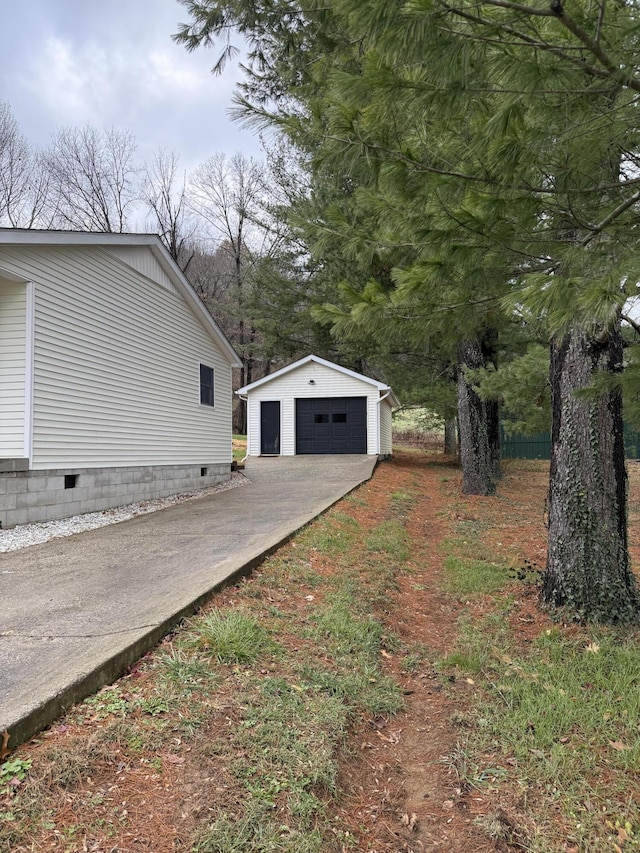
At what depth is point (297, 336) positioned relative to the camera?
72.5 ft

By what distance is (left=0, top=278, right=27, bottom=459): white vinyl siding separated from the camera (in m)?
6.73

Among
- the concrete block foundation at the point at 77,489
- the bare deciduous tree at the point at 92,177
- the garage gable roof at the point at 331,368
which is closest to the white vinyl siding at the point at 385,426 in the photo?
the garage gable roof at the point at 331,368

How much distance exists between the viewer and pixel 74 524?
22.8ft

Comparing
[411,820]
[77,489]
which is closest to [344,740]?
[411,820]

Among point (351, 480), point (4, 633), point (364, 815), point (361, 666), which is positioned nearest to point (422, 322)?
point (361, 666)

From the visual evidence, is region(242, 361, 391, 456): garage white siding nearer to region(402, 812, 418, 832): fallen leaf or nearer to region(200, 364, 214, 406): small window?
region(200, 364, 214, 406): small window

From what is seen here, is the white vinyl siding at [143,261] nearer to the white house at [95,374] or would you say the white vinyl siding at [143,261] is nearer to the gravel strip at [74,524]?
the white house at [95,374]

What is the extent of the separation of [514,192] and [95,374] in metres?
7.17

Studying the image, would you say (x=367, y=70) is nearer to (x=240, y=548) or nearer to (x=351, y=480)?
(x=240, y=548)

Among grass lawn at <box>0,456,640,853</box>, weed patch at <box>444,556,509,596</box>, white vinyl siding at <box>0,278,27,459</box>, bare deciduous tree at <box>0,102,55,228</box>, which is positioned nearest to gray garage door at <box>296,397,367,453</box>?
white vinyl siding at <box>0,278,27,459</box>

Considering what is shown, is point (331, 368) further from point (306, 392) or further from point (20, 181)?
point (20, 181)

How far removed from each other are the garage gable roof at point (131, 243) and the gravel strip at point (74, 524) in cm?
357

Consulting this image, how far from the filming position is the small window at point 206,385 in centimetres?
1201

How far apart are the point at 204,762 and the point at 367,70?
3050mm
